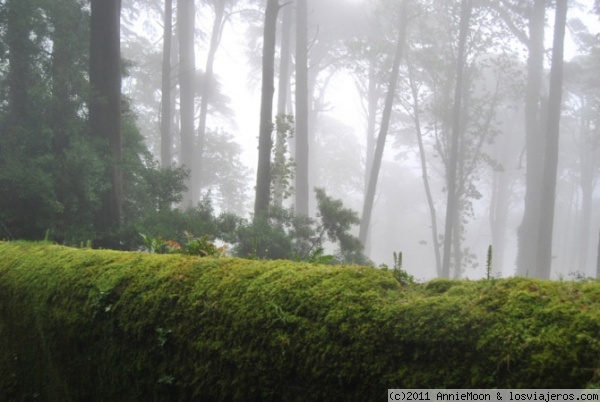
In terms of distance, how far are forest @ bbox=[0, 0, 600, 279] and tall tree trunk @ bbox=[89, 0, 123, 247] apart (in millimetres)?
32

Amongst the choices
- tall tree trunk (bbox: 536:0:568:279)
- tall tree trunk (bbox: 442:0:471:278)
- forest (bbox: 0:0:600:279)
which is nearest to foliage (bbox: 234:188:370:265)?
forest (bbox: 0:0:600:279)

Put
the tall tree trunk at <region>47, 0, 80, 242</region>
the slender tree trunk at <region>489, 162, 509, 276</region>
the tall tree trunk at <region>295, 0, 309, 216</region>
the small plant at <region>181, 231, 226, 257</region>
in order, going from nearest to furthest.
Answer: the small plant at <region>181, 231, 226, 257</region>
the tall tree trunk at <region>47, 0, 80, 242</region>
the tall tree trunk at <region>295, 0, 309, 216</region>
the slender tree trunk at <region>489, 162, 509, 276</region>

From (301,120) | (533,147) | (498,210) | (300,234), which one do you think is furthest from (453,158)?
(498,210)

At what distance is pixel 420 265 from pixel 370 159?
3161 cm

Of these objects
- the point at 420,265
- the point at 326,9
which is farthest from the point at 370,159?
the point at 420,265

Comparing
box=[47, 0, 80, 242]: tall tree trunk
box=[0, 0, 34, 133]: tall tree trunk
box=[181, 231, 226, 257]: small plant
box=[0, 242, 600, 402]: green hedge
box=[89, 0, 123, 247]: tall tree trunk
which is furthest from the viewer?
box=[89, 0, 123, 247]: tall tree trunk

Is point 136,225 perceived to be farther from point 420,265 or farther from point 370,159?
point 420,265

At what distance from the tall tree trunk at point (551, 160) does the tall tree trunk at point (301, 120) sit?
10.1 metres

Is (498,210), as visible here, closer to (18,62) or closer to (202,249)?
(18,62)

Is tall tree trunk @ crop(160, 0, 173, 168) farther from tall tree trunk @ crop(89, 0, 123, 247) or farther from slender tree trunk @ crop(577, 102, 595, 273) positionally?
slender tree trunk @ crop(577, 102, 595, 273)

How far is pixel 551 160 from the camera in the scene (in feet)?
72.3

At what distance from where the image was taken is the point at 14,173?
377 inches

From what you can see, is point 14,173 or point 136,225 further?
point 136,225

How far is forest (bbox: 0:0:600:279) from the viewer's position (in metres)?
10.5
